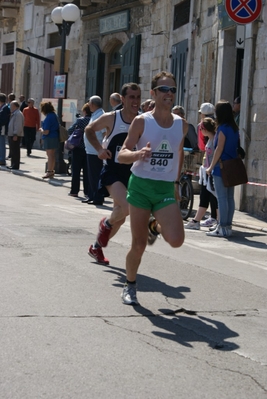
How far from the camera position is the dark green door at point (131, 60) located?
24344mm

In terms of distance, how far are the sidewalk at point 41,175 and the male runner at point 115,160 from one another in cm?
482

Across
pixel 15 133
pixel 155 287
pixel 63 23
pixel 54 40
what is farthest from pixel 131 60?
pixel 155 287

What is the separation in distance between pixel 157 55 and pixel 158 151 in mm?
16654

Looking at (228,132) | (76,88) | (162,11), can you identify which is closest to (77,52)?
(76,88)

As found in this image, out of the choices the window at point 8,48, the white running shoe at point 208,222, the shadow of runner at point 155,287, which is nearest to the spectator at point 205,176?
the white running shoe at point 208,222

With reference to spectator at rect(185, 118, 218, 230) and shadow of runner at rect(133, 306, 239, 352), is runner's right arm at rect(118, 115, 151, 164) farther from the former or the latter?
spectator at rect(185, 118, 218, 230)

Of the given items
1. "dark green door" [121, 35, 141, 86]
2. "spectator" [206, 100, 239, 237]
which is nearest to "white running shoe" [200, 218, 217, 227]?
"spectator" [206, 100, 239, 237]

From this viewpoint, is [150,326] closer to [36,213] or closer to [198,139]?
[36,213]

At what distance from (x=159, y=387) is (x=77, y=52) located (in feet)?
83.1

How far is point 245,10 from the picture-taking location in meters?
13.8

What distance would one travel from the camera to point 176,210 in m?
6.73

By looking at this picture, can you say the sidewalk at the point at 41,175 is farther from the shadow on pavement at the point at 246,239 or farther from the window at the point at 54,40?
the window at the point at 54,40

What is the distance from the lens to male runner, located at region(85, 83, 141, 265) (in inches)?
325

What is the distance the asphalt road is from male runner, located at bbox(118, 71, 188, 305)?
0.68 meters
